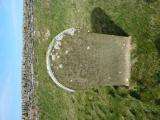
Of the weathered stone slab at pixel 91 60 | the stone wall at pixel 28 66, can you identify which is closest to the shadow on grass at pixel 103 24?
the weathered stone slab at pixel 91 60

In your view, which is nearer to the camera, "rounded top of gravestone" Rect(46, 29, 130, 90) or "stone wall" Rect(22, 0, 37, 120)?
"rounded top of gravestone" Rect(46, 29, 130, 90)

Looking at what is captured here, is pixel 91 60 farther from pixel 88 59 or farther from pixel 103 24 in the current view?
pixel 103 24

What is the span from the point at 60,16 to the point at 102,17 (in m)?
1.64

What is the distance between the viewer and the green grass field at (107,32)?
7.50 meters

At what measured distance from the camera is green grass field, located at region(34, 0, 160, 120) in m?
7.50

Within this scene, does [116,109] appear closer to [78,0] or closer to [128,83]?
[128,83]

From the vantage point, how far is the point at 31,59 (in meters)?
10.6

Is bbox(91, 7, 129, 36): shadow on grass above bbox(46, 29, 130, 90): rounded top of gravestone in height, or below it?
above

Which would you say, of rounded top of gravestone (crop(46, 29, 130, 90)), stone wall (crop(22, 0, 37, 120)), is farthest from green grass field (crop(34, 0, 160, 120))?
rounded top of gravestone (crop(46, 29, 130, 90))

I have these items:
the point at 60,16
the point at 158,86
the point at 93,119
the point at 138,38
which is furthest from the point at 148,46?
the point at 60,16

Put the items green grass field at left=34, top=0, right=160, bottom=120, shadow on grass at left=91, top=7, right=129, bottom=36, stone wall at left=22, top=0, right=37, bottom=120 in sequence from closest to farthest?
green grass field at left=34, top=0, right=160, bottom=120 < shadow on grass at left=91, top=7, right=129, bottom=36 < stone wall at left=22, top=0, right=37, bottom=120

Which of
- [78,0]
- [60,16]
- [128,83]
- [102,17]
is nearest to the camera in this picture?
[128,83]

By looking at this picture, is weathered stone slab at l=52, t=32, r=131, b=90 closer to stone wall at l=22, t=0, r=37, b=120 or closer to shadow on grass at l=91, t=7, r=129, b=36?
shadow on grass at l=91, t=7, r=129, b=36

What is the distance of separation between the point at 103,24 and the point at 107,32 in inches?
A: 9.8
